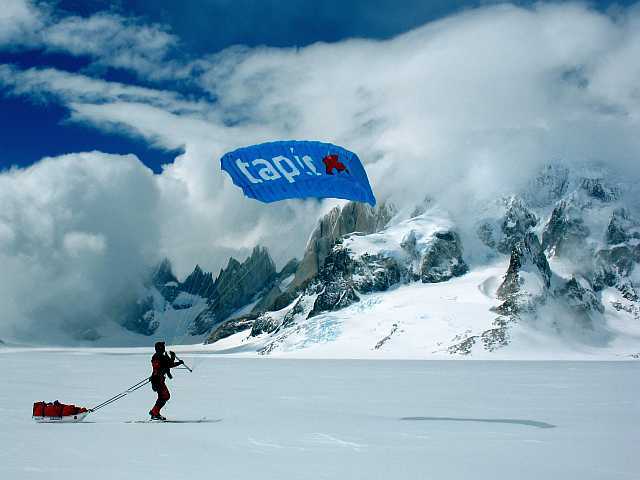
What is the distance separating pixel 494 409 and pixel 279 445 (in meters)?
10.3

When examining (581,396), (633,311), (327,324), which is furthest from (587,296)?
(581,396)

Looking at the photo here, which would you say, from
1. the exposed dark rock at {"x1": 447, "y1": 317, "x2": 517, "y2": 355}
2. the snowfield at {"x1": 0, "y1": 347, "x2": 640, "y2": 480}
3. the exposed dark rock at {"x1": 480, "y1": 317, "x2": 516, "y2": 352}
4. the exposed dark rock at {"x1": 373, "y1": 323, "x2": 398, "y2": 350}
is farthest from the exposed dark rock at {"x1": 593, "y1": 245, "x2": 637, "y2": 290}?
the snowfield at {"x1": 0, "y1": 347, "x2": 640, "y2": 480}

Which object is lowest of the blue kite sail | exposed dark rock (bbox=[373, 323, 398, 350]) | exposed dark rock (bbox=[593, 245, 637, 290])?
exposed dark rock (bbox=[373, 323, 398, 350])

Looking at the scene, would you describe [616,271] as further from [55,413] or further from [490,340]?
[55,413]

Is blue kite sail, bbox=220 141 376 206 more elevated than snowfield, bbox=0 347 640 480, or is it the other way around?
blue kite sail, bbox=220 141 376 206

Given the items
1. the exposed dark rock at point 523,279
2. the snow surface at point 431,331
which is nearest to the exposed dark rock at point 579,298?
the exposed dark rock at point 523,279

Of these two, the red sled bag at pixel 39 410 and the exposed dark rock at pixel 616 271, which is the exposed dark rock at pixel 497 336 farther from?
the red sled bag at pixel 39 410

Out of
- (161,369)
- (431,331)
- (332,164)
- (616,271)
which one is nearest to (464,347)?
(431,331)

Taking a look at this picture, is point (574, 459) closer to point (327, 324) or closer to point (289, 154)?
point (289, 154)

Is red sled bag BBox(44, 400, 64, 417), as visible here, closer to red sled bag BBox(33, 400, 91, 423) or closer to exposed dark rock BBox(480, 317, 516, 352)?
red sled bag BBox(33, 400, 91, 423)

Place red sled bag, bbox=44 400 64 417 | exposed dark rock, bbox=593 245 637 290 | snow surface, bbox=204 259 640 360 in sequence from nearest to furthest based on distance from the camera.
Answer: red sled bag, bbox=44 400 64 417
snow surface, bbox=204 259 640 360
exposed dark rock, bbox=593 245 637 290

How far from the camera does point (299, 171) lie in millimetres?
23531

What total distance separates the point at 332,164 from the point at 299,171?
1.25 meters

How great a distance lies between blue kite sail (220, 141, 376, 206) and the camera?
2330 cm
